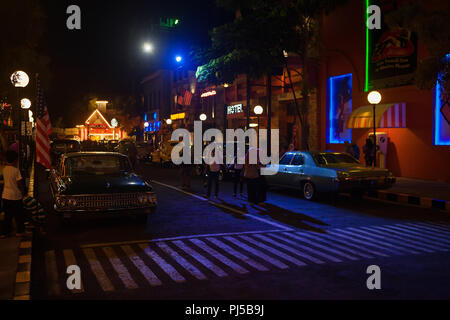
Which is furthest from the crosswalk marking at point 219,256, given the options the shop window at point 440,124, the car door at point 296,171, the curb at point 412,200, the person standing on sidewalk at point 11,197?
the shop window at point 440,124

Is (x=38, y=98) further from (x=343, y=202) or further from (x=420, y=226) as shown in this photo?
(x=420, y=226)

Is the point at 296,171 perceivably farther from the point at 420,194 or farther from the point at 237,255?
the point at 237,255

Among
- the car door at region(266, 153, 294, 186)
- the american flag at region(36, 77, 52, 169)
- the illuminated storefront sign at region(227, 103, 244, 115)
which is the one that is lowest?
the car door at region(266, 153, 294, 186)

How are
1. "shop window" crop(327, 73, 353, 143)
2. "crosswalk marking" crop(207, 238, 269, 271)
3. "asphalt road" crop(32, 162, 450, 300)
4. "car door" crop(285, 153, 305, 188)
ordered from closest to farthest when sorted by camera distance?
"asphalt road" crop(32, 162, 450, 300)
"crosswalk marking" crop(207, 238, 269, 271)
"car door" crop(285, 153, 305, 188)
"shop window" crop(327, 73, 353, 143)

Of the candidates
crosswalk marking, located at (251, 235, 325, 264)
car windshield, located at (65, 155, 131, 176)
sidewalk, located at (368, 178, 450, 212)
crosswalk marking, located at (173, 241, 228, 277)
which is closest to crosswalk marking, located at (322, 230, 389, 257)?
crosswalk marking, located at (251, 235, 325, 264)

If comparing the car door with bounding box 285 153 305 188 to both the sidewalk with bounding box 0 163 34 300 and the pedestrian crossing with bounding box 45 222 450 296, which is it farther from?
the sidewalk with bounding box 0 163 34 300

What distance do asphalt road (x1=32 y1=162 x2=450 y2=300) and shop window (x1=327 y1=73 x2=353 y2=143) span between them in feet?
34.4

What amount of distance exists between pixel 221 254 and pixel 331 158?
7230 millimetres

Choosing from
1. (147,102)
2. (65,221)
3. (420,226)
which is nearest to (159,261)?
(65,221)

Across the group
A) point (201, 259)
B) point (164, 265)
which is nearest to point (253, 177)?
point (201, 259)

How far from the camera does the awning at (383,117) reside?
17.7 meters

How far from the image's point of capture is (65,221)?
8625 millimetres

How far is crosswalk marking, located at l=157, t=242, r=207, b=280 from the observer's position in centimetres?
579
